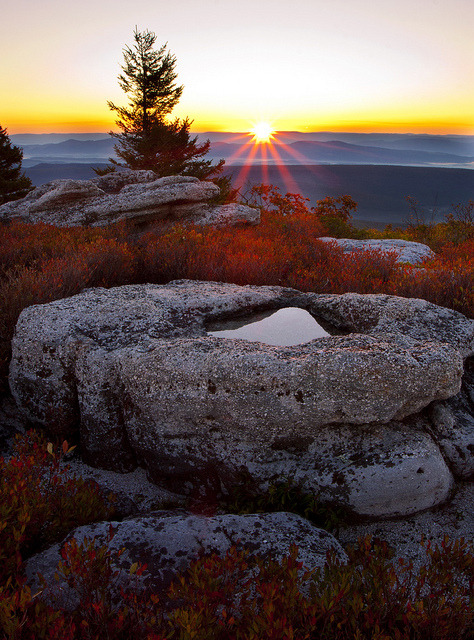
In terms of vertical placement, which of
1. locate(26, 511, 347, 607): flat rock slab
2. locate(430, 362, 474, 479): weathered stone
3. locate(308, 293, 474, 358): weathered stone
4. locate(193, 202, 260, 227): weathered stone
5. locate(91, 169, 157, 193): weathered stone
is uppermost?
locate(91, 169, 157, 193): weathered stone

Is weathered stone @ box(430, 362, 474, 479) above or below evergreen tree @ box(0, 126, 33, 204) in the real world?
below

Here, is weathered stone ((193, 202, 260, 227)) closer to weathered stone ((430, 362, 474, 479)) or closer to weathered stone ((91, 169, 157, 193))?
weathered stone ((91, 169, 157, 193))

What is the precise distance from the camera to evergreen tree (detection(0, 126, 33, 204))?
31.4 meters

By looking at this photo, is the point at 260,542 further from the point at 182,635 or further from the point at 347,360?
the point at 347,360

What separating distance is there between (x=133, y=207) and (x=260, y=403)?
423 inches

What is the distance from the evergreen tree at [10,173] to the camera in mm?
31350

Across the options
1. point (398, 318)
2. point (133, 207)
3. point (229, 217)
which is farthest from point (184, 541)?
point (229, 217)

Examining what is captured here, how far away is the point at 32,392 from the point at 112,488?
5.16 feet

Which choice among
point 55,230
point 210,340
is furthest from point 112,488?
point 55,230

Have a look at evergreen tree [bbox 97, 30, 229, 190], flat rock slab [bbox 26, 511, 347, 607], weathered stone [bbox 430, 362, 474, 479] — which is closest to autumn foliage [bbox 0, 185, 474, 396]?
weathered stone [bbox 430, 362, 474, 479]

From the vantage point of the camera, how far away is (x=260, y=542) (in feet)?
10.8

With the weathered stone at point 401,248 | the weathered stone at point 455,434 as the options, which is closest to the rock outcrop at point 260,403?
the weathered stone at point 455,434

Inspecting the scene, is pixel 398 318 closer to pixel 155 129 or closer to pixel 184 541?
pixel 184 541

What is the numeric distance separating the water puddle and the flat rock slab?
2.12m
